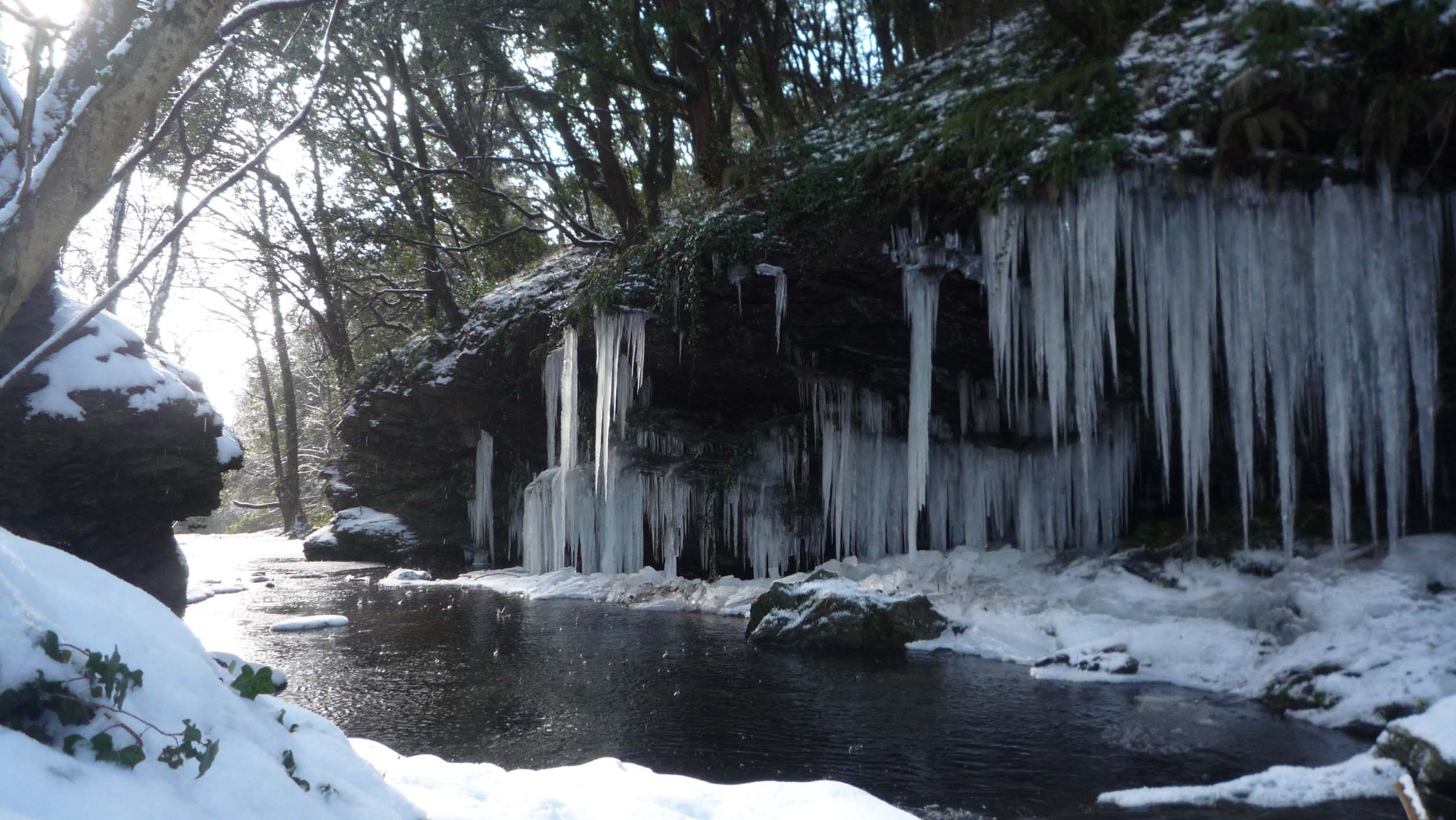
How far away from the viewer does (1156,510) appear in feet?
41.7

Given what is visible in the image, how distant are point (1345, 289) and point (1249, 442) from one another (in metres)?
1.76

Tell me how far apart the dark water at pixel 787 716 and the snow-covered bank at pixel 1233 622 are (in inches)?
20.5

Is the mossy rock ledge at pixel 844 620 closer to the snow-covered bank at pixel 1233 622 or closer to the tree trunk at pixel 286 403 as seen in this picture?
the snow-covered bank at pixel 1233 622

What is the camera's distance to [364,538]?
22.0 meters

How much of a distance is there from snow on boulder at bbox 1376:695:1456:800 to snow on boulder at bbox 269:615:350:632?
492 inches

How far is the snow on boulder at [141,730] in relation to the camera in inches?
87.6

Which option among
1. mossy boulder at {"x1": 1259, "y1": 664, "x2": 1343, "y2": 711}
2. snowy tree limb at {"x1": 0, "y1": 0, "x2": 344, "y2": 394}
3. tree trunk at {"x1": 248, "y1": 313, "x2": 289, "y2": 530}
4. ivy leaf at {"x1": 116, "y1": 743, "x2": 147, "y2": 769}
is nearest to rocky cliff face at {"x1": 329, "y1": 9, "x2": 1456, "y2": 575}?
mossy boulder at {"x1": 1259, "y1": 664, "x2": 1343, "y2": 711}

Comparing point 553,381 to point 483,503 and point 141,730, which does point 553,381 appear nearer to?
point 483,503

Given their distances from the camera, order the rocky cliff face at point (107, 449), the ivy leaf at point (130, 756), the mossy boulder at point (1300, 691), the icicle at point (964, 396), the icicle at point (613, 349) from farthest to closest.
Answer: the icicle at point (613, 349), the icicle at point (964, 396), the rocky cliff face at point (107, 449), the mossy boulder at point (1300, 691), the ivy leaf at point (130, 756)

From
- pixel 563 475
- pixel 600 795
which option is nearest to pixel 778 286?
pixel 563 475

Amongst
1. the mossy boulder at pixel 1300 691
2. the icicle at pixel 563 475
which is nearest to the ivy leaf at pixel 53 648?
the mossy boulder at pixel 1300 691

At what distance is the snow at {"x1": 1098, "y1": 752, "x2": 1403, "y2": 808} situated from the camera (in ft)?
17.5

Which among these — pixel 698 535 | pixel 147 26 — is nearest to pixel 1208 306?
pixel 147 26

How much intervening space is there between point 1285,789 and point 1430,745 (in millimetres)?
1037
